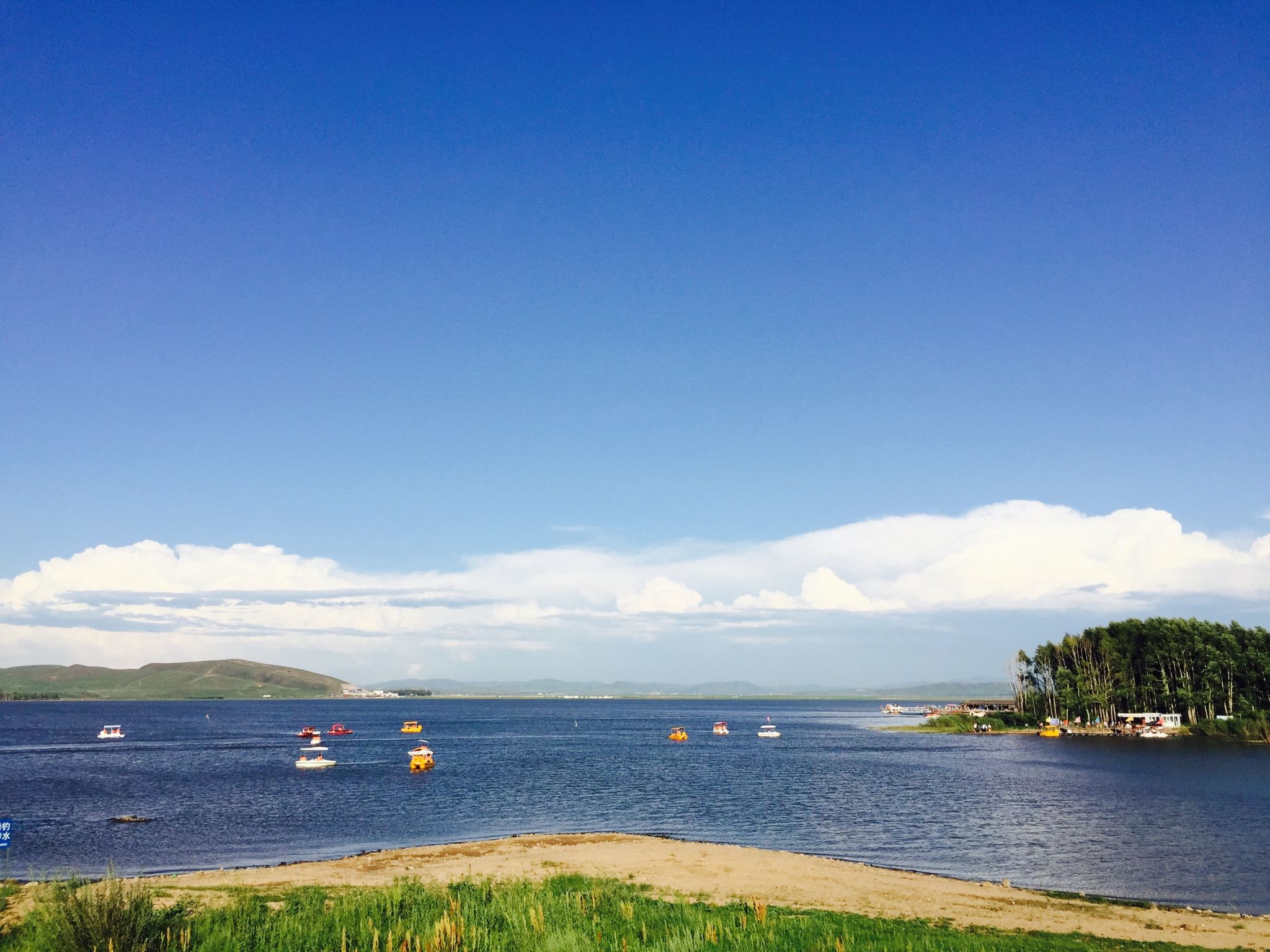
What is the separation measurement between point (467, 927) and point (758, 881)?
18.5 meters

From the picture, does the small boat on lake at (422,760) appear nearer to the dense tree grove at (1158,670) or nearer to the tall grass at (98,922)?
the tall grass at (98,922)

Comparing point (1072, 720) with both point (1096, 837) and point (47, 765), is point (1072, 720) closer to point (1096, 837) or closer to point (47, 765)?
point (1096, 837)

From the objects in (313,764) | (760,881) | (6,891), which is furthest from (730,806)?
(313,764)

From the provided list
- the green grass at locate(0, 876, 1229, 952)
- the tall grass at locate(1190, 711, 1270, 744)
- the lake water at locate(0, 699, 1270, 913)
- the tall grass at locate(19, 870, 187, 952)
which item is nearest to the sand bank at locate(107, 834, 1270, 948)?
the green grass at locate(0, 876, 1229, 952)

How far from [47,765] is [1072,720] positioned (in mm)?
148445

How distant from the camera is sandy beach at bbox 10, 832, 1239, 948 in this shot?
27.3m

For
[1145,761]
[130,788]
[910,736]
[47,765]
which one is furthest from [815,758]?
[47,765]

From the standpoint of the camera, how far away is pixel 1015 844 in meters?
45.6

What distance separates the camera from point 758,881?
110 ft

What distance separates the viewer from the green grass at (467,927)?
16.4m

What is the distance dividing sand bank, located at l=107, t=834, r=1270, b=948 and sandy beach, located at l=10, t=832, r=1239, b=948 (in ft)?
0.26

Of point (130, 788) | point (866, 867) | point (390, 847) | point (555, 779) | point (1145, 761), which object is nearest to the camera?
point (866, 867)

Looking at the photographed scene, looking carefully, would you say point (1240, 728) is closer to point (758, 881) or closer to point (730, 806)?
point (730, 806)

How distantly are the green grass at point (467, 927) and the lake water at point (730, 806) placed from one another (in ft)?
28.5
